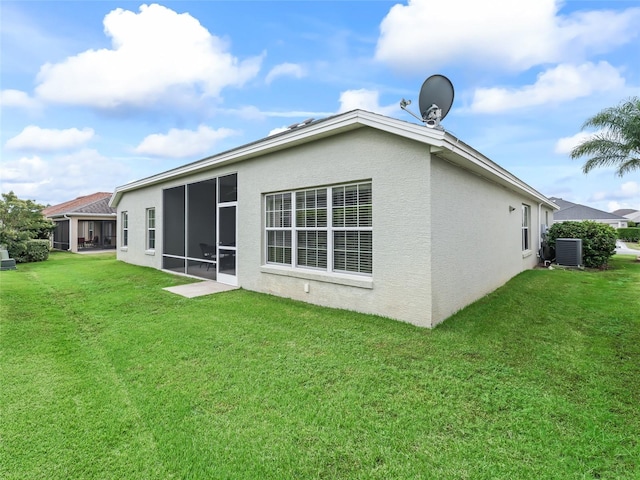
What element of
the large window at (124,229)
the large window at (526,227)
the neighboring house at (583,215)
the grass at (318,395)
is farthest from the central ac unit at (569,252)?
the neighboring house at (583,215)

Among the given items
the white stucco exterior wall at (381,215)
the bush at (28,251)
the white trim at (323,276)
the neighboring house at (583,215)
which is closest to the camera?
the white stucco exterior wall at (381,215)

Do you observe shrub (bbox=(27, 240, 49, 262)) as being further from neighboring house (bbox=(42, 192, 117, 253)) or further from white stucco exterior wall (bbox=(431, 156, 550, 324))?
white stucco exterior wall (bbox=(431, 156, 550, 324))

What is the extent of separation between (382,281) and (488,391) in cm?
270

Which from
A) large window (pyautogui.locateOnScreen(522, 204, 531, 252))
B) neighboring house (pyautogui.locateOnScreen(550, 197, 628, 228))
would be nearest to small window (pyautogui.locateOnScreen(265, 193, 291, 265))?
large window (pyautogui.locateOnScreen(522, 204, 531, 252))

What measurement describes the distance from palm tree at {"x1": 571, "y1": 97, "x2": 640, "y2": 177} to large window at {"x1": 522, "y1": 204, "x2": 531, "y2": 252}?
488 centimetres

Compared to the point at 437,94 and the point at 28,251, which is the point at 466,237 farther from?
the point at 28,251

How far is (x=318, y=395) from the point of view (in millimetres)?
3438

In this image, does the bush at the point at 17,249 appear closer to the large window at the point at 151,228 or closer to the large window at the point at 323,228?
the large window at the point at 151,228

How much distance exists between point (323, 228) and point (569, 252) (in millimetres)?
11340

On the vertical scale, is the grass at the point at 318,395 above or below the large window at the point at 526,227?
below

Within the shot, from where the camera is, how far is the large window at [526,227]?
41.0 ft

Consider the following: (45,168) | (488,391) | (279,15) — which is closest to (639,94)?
(279,15)

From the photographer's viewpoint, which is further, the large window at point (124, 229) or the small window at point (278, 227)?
the large window at point (124, 229)

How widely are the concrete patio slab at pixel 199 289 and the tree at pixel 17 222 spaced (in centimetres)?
1298
